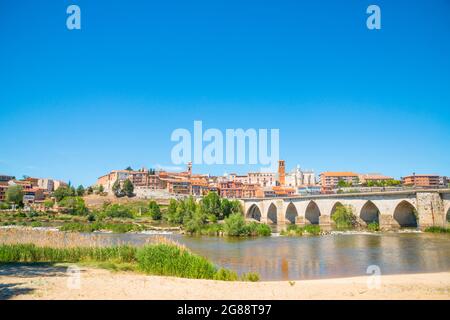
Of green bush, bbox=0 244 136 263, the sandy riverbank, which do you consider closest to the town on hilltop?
green bush, bbox=0 244 136 263

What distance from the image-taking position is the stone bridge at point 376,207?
33.1 metres

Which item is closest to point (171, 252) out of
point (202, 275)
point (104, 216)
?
point (202, 275)

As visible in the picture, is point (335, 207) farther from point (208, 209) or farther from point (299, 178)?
point (299, 178)

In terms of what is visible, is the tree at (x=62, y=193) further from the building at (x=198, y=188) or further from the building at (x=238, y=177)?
the building at (x=238, y=177)

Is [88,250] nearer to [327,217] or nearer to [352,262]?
[352,262]

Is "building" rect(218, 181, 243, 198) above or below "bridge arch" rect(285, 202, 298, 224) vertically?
above

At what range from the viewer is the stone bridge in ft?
109

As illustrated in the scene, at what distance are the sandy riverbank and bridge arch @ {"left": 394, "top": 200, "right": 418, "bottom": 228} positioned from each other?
30370 mm

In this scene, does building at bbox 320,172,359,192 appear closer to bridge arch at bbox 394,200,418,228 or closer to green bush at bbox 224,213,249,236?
bridge arch at bbox 394,200,418,228

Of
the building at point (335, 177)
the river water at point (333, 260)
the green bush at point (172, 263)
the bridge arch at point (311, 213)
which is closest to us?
the green bush at point (172, 263)

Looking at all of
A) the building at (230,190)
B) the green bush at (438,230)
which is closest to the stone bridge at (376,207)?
the green bush at (438,230)

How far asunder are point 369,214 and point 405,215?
5.82 meters

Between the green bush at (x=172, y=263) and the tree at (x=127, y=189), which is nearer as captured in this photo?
the green bush at (x=172, y=263)

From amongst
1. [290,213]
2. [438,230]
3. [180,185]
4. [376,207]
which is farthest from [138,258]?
[180,185]
